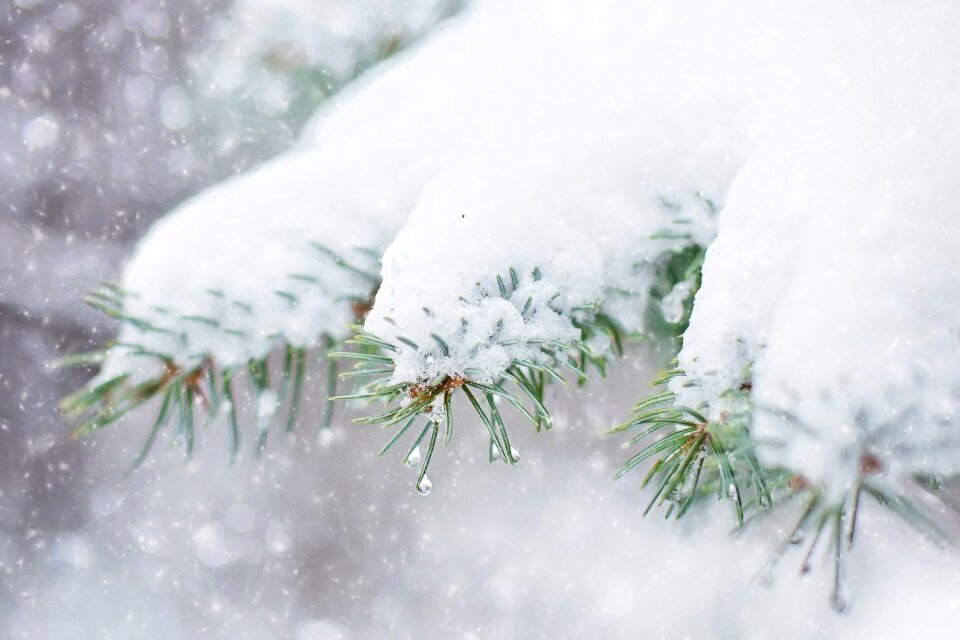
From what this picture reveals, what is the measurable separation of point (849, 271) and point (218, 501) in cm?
155

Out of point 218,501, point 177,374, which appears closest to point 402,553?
point 218,501

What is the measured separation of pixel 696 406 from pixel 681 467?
0.03 meters

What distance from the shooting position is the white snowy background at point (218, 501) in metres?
1.24

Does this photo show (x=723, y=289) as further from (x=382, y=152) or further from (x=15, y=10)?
(x=15, y=10)

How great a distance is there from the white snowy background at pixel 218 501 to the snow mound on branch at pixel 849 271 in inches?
28.7

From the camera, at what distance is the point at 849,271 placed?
0.31 metres

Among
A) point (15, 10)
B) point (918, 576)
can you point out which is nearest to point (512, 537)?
point (918, 576)

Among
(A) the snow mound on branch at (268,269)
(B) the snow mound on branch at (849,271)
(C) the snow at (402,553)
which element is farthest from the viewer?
(C) the snow at (402,553)

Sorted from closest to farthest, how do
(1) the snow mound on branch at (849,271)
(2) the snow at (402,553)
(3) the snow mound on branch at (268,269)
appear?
(1) the snow mound on branch at (849,271) < (3) the snow mound on branch at (268,269) < (2) the snow at (402,553)

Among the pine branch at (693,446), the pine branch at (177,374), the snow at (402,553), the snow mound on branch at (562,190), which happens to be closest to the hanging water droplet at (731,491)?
the pine branch at (693,446)

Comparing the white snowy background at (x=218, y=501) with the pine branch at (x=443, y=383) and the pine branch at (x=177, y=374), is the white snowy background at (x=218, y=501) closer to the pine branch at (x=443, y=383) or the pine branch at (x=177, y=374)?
the pine branch at (x=177, y=374)

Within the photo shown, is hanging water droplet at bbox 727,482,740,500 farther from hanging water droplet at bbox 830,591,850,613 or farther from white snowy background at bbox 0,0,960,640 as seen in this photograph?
white snowy background at bbox 0,0,960,640

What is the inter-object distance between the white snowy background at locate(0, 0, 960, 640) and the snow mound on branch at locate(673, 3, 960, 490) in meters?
0.73

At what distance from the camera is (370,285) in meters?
0.43
